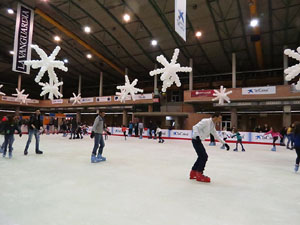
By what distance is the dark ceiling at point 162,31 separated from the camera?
1409 cm

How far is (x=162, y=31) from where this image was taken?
17.1 metres

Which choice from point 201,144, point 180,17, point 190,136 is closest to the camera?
point 201,144

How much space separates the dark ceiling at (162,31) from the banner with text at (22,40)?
2.92 meters

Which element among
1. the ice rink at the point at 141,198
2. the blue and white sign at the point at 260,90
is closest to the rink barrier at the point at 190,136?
the blue and white sign at the point at 260,90

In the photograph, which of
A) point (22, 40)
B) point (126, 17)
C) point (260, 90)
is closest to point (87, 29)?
point (126, 17)

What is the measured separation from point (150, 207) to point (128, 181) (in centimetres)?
123

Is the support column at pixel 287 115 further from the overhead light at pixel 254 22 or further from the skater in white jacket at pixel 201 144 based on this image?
the skater in white jacket at pixel 201 144

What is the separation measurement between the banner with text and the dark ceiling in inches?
115

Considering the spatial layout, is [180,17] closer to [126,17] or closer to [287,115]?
[126,17]

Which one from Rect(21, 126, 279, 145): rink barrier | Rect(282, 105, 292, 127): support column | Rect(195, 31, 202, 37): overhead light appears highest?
Rect(195, 31, 202, 37): overhead light

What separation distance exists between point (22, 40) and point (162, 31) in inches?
441

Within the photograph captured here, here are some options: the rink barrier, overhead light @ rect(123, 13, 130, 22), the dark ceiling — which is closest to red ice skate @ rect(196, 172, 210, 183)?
the rink barrier

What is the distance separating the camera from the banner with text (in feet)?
35.3

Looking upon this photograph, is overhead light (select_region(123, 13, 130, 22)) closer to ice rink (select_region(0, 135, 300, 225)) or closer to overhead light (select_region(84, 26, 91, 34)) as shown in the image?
→ overhead light (select_region(84, 26, 91, 34))
